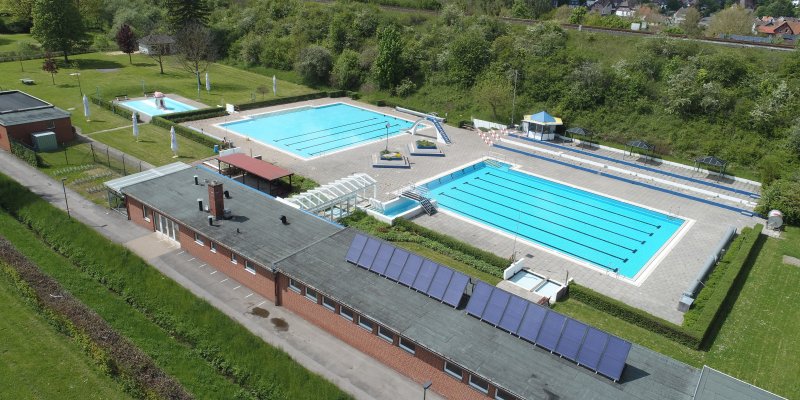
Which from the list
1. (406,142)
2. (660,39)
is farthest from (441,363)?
(660,39)

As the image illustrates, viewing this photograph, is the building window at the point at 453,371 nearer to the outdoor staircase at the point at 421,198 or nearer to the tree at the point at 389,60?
the outdoor staircase at the point at 421,198

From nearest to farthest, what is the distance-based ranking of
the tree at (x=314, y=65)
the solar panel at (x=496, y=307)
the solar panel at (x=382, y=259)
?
the solar panel at (x=496, y=307), the solar panel at (x=382, y=259), the tree at (x=314, y=65)

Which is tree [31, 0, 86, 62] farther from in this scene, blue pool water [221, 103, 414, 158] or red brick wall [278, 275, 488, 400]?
red brick wall [278, 275, 488, 400]

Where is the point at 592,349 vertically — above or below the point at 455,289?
below

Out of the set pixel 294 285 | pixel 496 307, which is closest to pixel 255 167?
pixel 294 285

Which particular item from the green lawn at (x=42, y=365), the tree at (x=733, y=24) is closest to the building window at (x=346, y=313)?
the green lawn at (x=42, y=365)

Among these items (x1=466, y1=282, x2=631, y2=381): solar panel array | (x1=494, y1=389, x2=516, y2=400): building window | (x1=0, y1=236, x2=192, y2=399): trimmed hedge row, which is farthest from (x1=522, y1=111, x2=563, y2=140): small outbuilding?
(x1=0, y1=236, x2=192, y2=399): trimmed hedge row

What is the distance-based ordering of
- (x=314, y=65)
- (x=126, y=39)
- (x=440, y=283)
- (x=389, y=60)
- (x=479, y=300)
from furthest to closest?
(x=126, y=39) < (x=314, y=65) < (x=389, y=60) < (x=440, y=283) < (x=479, y=300)

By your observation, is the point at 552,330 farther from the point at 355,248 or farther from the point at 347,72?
the point at 347,72
